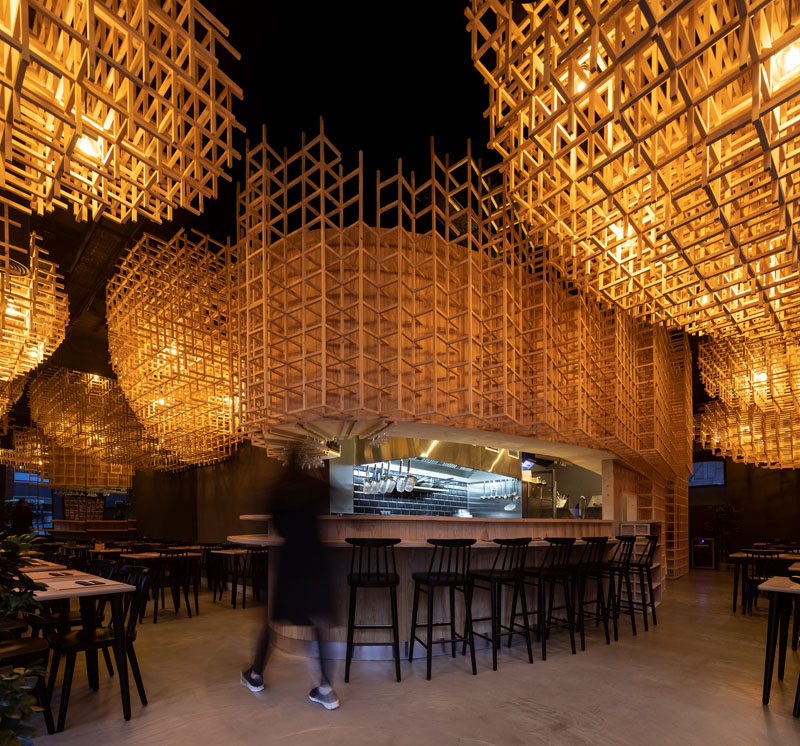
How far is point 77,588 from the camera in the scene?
3262 mm

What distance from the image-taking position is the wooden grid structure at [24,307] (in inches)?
225

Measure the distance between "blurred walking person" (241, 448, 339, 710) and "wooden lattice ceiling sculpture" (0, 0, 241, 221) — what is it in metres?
1.94

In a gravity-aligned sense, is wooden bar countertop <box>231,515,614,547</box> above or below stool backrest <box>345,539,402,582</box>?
above

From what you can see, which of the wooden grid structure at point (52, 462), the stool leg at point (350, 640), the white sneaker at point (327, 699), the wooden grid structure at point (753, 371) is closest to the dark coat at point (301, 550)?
the white sneaker at point (327, 699)

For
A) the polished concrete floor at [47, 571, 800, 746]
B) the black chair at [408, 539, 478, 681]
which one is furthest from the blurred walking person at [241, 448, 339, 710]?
the black chair at [408, 539, 478, 681]

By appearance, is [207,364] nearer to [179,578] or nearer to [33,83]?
[179,578]

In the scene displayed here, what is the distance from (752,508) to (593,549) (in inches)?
440

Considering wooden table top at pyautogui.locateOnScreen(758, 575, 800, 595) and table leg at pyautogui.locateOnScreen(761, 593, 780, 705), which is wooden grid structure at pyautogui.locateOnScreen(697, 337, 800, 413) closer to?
wooden table top at pyautogui.locateOnScreen(758, 575, 800, 595)

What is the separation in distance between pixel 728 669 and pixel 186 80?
576 centimetres

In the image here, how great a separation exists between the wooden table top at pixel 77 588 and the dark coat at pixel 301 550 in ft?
3.16

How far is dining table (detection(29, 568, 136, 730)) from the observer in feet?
10.4

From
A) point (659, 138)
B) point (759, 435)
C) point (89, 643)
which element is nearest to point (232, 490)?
point (89, 643)

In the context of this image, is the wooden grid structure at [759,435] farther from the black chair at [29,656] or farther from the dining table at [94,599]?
the black chair at [29,656]

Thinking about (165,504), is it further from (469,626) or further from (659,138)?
(659,138)
